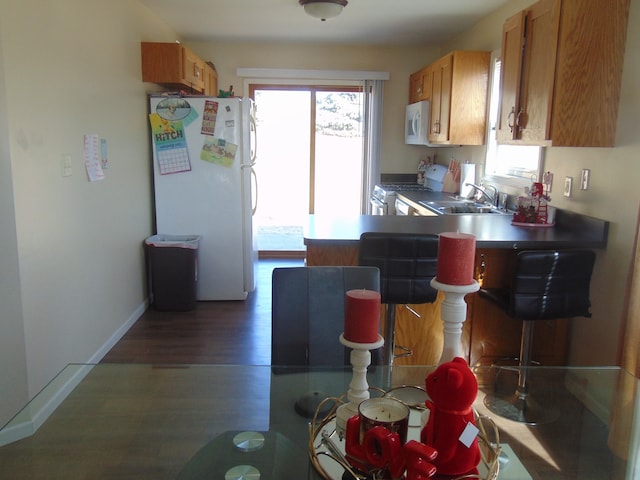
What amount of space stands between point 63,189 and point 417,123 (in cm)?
356

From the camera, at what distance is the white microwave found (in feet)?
16.9

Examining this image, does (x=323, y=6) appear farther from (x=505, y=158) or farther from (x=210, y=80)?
(x=210, y=80)

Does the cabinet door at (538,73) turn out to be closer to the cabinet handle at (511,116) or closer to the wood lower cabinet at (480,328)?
the cabinet handle at (511,116)

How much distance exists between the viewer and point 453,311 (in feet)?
3.32

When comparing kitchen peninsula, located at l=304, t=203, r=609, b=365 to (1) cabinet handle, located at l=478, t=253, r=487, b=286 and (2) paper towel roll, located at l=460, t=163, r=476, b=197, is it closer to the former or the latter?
(1) cabinet handle, located at l=478, t=253, r=487, b=286

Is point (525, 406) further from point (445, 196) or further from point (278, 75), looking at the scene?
point (278, 75)

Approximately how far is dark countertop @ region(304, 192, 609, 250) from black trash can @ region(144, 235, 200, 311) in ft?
4.80

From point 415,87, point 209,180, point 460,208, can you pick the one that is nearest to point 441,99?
point 415,87

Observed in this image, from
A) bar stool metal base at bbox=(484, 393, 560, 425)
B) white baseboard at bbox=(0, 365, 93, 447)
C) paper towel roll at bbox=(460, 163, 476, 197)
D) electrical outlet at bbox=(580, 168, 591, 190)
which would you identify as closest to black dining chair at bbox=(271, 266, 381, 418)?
bar stool metal base at bbox=(484, 393, 560, 425)

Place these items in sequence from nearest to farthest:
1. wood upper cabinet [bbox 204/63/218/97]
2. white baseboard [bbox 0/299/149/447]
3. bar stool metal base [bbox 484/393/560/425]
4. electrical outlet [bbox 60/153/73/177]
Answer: white baseboard [bbox 0/299/149/447] → bar stool metal base [bbox 484/393/560/425] → electrical outlet [bbox 60/153/73/177] → wood upper cabinet [bbox 204/63/218/97]

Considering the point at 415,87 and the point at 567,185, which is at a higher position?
the point at 415,87

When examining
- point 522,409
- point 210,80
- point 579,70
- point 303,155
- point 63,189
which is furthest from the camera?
point 303,155

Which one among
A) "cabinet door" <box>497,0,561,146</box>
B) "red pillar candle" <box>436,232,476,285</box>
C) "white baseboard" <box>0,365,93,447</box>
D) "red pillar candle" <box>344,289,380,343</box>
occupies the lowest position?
"white baseboard" <box>0,365,93,447</box>

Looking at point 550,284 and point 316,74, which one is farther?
point 316,74
